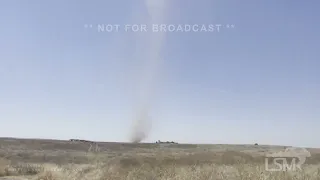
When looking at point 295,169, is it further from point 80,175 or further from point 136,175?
point 80,175

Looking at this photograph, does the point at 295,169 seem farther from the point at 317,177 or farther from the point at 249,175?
the point at 249,175

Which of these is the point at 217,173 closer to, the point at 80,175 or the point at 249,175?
the point at 249,175

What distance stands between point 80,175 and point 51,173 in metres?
1.54

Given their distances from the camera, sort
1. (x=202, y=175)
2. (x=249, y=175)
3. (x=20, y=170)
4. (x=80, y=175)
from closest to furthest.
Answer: (x=249, y=175) → (x=202, y=175) → (x=80, y=175) → (x=20, y=170)

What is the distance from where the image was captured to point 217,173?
1290 cm

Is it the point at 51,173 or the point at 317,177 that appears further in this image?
the point at 51,173

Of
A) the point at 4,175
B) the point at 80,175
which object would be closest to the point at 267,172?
the point at 80,175

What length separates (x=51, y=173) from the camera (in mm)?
17188

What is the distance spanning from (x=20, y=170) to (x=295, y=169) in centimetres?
1431

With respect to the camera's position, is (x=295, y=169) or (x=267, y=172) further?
(x=295, y=169)

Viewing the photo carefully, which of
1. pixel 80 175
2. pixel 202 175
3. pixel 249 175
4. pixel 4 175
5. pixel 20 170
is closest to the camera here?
pixel 249 175

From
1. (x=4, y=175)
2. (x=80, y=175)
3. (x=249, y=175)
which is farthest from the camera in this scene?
(x=4, y=175)

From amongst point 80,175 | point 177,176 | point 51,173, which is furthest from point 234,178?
point 51,173

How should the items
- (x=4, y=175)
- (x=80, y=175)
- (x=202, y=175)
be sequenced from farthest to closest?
(x=4, y=175) → (x=80, y=175) → (x=202, y=175)
